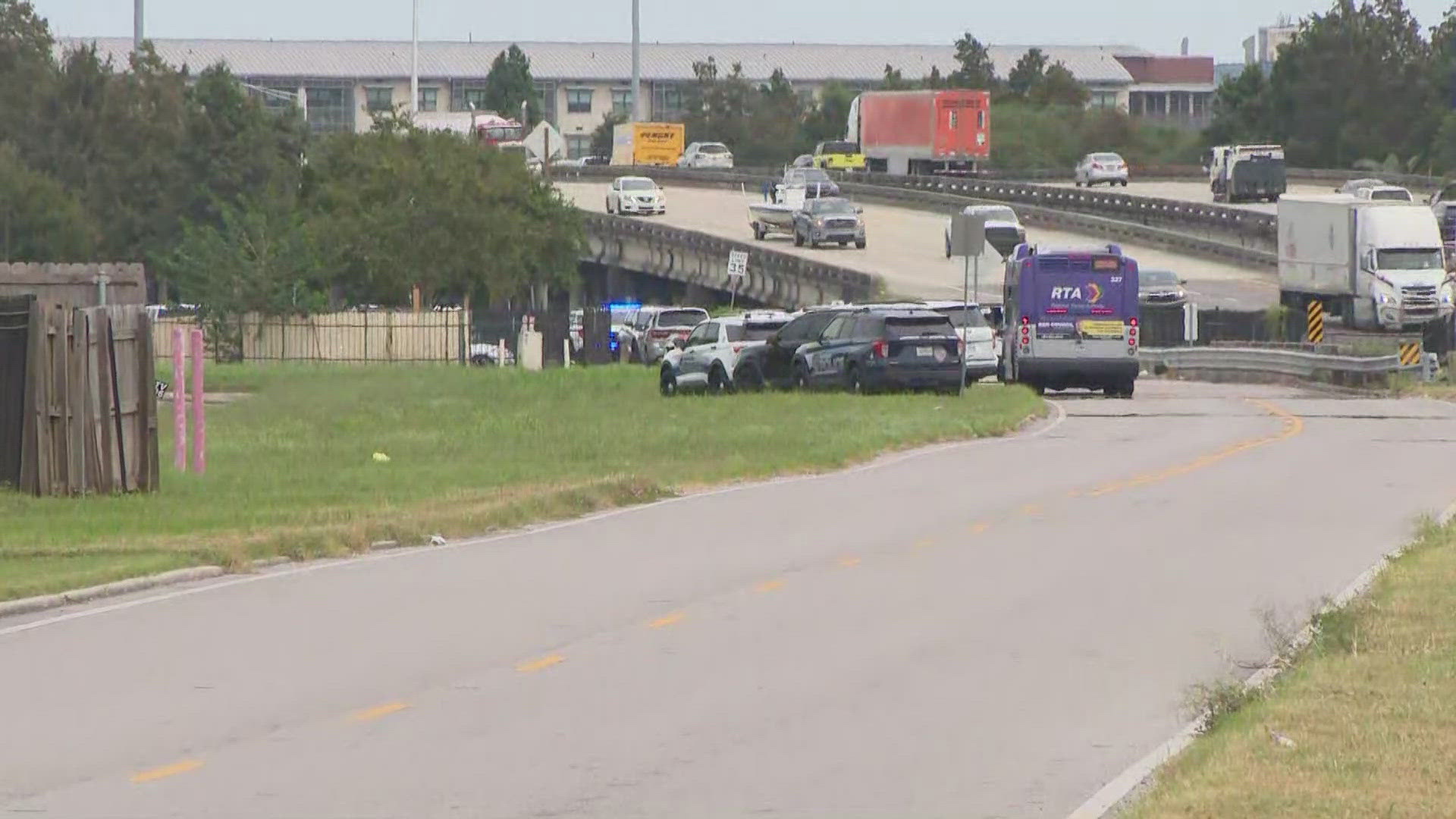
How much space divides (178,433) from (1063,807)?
64.8ft

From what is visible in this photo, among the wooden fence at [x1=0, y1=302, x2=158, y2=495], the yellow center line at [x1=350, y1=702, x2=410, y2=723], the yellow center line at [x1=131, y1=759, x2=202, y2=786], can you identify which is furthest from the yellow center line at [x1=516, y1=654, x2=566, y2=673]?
the wooden fence at [x1=0, y1=302, x2=158, y2=495]

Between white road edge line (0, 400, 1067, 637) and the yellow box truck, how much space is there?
101518 mm

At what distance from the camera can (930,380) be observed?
136ft

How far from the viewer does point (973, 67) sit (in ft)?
620

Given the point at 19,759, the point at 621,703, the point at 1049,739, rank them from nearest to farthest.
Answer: the point at 19,759
the point at 1049,739
the point at 621,703

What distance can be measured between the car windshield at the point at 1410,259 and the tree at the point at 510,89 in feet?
418

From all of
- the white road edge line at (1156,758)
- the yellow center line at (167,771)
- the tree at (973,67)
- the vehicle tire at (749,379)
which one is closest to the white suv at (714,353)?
the vehicle tire at (749,379)

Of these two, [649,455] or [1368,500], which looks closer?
[1368,500]

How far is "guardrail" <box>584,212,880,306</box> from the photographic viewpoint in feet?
259

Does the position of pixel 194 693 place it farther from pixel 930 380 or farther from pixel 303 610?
pixel 930 380

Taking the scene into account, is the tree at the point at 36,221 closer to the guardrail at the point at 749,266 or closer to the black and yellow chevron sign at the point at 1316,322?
the guardrail at the point at 749,266

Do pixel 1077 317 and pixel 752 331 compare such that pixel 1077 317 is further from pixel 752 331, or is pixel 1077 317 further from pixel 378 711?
pixel 378 711

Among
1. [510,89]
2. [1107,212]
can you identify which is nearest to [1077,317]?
[1107,212]

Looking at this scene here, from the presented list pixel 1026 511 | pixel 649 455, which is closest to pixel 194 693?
pixel 1026 511
